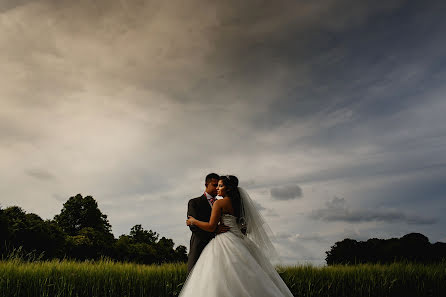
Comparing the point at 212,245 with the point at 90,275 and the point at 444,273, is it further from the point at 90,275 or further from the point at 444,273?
the point at 444,273

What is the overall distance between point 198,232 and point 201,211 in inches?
22.2

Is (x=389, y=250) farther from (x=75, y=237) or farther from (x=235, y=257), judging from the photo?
(x=75, y=237)

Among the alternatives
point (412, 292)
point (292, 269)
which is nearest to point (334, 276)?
point (292, 269)

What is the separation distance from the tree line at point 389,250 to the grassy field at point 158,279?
11.1m

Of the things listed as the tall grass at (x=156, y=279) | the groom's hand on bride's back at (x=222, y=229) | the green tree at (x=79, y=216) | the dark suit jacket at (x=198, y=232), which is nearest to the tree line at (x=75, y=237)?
the green tree at (x=79, y=216)

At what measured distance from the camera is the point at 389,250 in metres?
30.2

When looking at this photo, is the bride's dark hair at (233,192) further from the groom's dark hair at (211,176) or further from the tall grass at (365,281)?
the tall grass at (365,281)

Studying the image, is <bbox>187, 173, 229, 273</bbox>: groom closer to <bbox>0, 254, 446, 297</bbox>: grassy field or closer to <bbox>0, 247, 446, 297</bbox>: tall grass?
<bbox>0, 247, 446, 297</bbox>: tall grass

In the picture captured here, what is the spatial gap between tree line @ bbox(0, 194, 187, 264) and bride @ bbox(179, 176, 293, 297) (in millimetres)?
14251

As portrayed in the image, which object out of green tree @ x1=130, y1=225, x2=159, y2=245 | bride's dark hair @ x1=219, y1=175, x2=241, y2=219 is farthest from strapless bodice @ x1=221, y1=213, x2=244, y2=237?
green tree @ x1=130, y1=225, x2=159, y2=245

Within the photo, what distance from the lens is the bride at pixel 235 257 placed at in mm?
6543

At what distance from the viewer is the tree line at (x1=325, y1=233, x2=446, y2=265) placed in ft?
90.9

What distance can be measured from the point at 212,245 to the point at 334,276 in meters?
8.40

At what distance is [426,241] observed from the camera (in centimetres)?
2884
